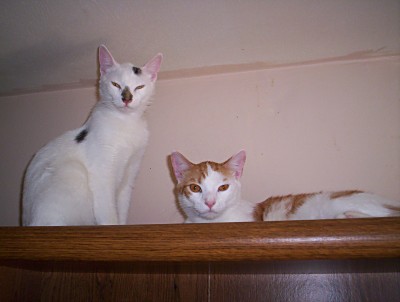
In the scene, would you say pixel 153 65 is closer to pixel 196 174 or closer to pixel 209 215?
pixel 196 174

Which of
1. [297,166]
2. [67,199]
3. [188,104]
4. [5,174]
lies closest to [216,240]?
[67,199]

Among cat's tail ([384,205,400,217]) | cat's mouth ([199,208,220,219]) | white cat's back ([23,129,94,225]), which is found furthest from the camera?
cat's mouth ([199,208,220,219])

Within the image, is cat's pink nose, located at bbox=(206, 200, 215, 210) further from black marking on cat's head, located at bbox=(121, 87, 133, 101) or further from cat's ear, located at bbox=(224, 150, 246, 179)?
black marking on cat's head, located at bbox=(121, 87, 133, 101)

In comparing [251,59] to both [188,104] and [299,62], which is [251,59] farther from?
[188,104]

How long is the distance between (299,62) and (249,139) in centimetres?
39

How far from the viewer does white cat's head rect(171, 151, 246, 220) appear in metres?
1.06

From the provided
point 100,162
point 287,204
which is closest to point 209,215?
point 287,204

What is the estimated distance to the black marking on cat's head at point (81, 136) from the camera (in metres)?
1.16

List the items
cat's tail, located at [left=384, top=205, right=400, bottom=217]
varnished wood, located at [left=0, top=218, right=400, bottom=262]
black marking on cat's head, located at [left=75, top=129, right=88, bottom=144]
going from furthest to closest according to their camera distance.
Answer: black marking on cat's head, located at [left=75, top=129, right=88, bottom=144] < cat's tail, located at [left=384, top=205, right=400, bottom=217] < varnished wood, located at [left=0, top=218, right=400, bottom=262]

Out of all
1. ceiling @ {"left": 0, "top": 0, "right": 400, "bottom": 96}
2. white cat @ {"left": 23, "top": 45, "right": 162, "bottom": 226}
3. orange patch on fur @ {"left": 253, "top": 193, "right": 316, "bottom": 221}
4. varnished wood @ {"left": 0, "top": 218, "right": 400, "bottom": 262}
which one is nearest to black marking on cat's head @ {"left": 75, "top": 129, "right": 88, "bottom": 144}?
white cat @ {"left": 23, "top": 45, "right": 162, "bottom": 226}

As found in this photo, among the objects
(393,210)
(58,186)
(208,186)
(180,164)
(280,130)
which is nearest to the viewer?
(393,210)

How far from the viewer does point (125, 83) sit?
1.17 m

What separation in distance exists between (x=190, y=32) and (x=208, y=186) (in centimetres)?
57

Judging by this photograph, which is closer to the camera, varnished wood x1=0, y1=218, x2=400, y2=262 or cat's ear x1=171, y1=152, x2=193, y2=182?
varnished wood x1=0, y1=218, x2=400, y2=262
